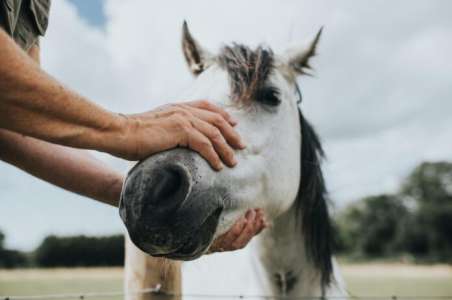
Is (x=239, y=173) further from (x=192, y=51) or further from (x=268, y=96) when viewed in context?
(x=192, y=51)

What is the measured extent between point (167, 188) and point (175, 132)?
189 millimetres

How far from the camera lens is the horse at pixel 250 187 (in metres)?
1.42

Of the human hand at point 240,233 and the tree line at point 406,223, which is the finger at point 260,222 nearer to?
the human hand at point 240,233

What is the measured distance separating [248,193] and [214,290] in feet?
4.57

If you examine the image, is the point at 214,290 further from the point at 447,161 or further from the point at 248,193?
the point at 447,161

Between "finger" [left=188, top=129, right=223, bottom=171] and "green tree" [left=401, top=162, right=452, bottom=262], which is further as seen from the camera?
"green tree" [left=401, top=162, right=452, bottom=262]

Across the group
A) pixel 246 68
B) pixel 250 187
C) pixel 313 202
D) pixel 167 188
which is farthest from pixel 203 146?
pixel 313 202

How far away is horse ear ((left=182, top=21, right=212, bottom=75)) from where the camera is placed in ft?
8.38

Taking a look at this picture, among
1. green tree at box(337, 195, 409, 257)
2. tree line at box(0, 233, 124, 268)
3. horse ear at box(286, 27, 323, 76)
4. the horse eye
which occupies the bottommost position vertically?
the horse eye

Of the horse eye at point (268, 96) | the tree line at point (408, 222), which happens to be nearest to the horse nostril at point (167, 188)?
the horse eye at point (268, 96)

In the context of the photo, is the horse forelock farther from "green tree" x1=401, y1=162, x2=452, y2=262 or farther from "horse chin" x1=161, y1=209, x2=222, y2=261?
"green tree" x1=401, y1=162, x2=452, y2=262

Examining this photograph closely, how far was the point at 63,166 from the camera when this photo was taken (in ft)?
5.48

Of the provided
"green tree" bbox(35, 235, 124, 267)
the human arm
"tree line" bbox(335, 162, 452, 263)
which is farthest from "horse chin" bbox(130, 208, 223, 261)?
"tree line" bbox(335, 162, 452, 263)

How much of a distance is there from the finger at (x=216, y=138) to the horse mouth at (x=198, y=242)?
0.19 m
